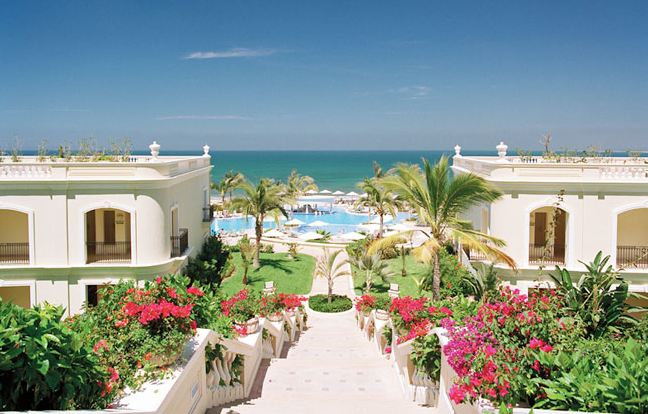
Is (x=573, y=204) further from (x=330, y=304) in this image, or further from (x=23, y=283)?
(x=23, y=283)

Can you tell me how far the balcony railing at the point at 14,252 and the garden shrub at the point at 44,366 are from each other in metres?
13.7

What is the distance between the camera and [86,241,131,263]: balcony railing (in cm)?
1703

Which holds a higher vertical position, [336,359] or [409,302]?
[409,302]

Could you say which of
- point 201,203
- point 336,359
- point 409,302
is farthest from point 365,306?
point 201,203

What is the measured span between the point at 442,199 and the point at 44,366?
456 inches

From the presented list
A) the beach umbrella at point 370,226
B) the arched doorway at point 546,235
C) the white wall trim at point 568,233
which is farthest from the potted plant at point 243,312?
the beach umbrella at point 370,226

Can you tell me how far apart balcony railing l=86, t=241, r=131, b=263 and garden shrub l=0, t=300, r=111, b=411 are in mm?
12508

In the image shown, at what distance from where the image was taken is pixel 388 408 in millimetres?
8797

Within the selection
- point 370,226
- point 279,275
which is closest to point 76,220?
point 279,275

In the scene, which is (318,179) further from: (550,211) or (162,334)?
(162,334)

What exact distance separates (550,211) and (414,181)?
6.88m

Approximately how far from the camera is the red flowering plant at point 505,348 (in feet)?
18.0

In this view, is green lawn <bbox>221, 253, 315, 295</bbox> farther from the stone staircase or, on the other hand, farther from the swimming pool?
the swimming pool

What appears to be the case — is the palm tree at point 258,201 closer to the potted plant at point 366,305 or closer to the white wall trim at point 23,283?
the potted plant at point 366,305
